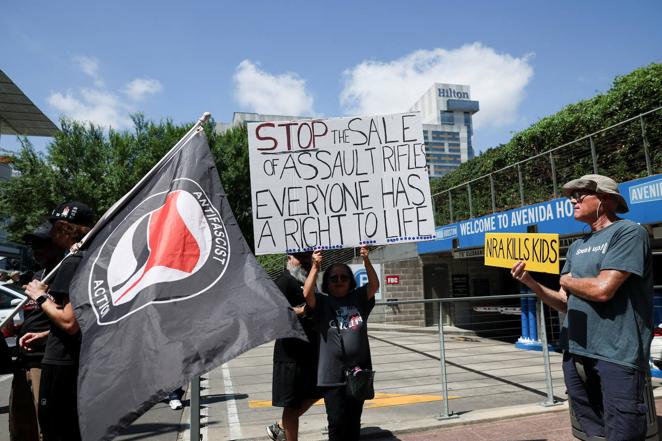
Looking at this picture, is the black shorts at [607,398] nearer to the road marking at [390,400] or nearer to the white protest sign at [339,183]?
the white protest sign at [339,183]

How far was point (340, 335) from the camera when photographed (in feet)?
12.6

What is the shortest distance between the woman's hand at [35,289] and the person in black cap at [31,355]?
0.34 meters

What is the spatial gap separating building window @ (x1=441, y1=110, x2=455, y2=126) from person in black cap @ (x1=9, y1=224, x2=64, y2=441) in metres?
186

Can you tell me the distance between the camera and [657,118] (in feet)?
30.8

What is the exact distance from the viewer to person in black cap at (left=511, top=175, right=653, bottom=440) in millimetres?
2830

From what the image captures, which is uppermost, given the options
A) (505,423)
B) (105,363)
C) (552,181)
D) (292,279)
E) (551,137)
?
(551,137)

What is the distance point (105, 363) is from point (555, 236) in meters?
2.98

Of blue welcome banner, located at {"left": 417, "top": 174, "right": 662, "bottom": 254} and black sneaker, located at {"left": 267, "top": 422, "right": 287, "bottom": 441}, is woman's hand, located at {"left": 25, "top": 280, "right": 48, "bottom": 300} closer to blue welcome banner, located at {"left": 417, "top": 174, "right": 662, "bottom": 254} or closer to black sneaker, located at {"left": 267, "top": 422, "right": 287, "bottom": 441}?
black sneaker, located at {"left": 267, "top": 422, "right": 287, "bottom": 441}

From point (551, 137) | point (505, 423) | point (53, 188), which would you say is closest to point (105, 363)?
point (505, 423)

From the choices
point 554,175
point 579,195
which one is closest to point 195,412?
point 579,195

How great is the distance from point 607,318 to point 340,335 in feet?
5.92

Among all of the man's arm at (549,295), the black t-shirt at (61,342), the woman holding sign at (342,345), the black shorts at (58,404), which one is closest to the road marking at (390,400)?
the woman holding sign at (342,345)

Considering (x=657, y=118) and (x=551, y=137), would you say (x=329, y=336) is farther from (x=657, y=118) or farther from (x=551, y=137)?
(x=551, y=137)

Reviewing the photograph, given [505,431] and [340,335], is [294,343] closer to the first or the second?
[340,335]
